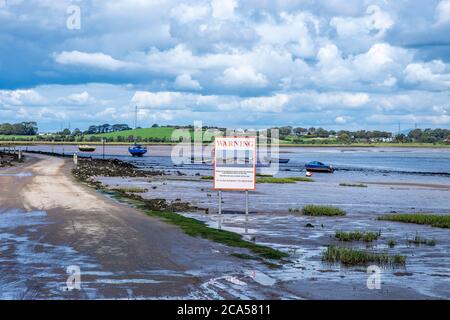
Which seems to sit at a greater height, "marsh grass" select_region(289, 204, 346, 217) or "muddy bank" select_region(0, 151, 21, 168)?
"muddy bank" select_region(0, 151, 21, 168)

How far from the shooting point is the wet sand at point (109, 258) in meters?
11.6

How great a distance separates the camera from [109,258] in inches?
594

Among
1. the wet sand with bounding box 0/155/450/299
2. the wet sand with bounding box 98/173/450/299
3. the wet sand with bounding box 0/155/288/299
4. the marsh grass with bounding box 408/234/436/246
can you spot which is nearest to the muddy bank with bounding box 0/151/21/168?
the wet sand with bounding box 98/173/450/299

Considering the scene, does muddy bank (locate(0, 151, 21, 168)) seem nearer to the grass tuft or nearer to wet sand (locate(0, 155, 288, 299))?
wet sand (locate(0, 155, 288, 299))

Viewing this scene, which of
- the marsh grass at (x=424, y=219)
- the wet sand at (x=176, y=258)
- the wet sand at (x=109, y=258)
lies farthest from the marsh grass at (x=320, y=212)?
the wet sand at (x=109, y=258)

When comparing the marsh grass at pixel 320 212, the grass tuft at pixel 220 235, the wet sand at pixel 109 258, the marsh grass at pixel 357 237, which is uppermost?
the wet sand at pixel 109 258

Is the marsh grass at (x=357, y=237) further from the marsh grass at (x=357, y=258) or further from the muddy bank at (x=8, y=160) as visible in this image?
the muddy bank at (x=8, y=160)

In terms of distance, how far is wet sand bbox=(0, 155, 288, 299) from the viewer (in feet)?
38.0

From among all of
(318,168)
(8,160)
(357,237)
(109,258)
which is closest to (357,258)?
(357,237)

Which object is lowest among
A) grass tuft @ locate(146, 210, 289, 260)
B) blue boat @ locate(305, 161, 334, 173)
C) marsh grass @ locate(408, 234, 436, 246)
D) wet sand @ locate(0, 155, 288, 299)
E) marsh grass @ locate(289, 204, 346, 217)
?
blue boat @ locate(305, 161, 334, 173)

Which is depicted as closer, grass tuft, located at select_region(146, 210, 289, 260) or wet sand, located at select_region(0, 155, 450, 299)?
wet sand, located at select_region(0, 155, 450, 299)
